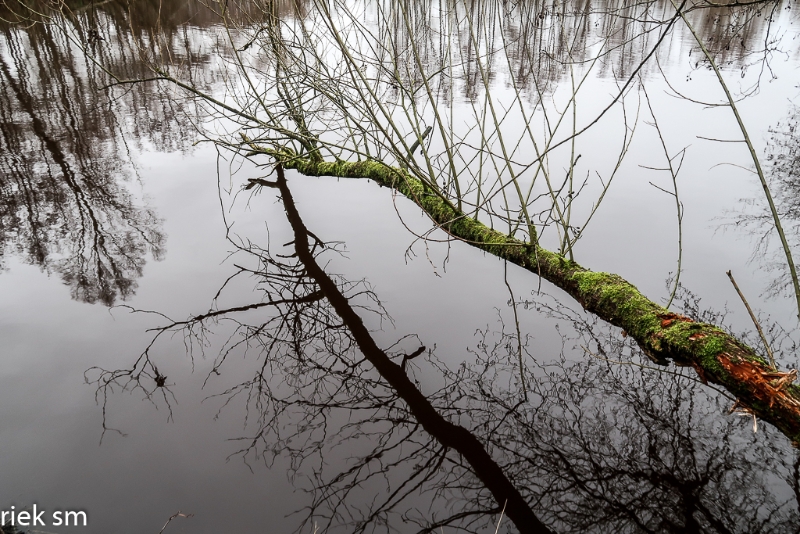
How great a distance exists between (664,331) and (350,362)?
2100 millimetres

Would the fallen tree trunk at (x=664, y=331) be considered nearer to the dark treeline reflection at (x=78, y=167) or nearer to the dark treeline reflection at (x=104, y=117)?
the dark treeline reflection at (x=104, y=117)

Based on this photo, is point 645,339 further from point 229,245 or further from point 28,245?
point 28,245

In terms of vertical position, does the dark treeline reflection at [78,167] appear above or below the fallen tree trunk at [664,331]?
above

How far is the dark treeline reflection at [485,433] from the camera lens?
8.24 feet

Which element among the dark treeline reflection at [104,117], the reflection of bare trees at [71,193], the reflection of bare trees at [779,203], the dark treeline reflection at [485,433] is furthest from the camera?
the reflection of bare trees at [71,193]

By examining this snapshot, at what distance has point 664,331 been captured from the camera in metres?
3.18

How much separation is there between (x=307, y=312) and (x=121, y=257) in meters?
2.17

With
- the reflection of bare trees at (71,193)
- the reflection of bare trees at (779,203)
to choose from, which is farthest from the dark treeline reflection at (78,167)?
the reflection of bare trees at (779,203)

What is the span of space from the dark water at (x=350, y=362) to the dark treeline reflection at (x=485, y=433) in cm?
1

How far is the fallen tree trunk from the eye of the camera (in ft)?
8.24

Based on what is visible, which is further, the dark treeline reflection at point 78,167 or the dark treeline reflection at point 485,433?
the dark treeline reflection at point 78,167

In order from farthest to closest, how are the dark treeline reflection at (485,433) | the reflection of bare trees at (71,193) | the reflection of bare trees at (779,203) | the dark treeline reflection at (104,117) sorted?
the reflection of bare trees at (71,193) → the reflection of bare trees at (779,203) → the dark treeline reflection at (104,117) → the dark treeline reflection at (485,433)

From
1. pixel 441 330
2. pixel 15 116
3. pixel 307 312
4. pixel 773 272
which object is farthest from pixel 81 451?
pixel 15 116

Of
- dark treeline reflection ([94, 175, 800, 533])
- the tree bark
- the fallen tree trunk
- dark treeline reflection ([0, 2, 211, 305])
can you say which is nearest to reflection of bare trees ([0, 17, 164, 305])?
dark treeline reflection ([0, 2, 211, 305])
